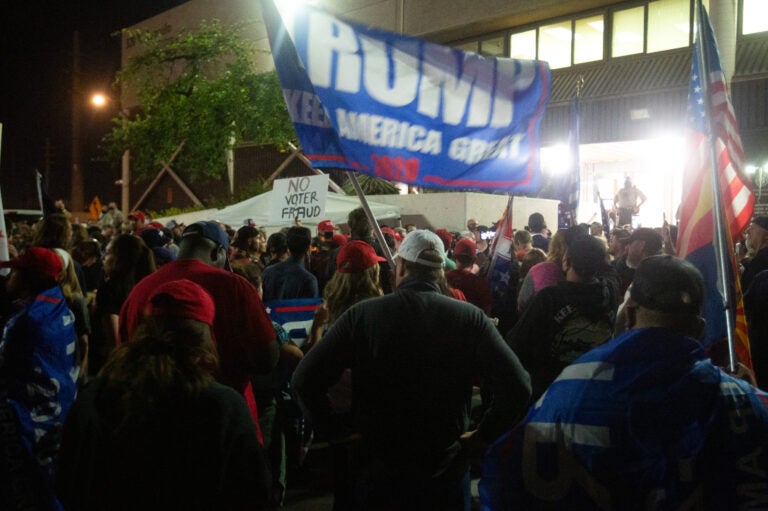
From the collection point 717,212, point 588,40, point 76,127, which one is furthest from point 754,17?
point 76,127

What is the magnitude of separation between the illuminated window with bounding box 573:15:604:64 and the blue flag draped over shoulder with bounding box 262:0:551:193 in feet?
52.1

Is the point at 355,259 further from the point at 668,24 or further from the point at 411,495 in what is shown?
the point at 668,24

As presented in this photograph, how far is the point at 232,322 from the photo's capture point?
3.24 meters

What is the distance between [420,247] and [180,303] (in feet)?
3.96

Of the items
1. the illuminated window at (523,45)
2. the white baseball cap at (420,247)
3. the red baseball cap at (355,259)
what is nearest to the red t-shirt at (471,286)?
the red baseball cap at (355,259)

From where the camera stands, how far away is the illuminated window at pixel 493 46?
22312 mm

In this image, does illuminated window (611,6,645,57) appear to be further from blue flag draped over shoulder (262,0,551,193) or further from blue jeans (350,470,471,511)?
blue jeans (350,470,471,511)

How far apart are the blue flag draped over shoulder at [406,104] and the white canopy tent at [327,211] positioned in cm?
973

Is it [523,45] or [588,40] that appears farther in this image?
[523,45]

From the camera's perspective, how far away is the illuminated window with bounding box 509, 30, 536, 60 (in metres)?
21.3

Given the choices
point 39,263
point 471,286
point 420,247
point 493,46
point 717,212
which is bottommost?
point 471,286

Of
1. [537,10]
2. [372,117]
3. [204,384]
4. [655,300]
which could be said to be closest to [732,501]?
[655,300]

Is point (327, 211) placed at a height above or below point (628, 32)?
below

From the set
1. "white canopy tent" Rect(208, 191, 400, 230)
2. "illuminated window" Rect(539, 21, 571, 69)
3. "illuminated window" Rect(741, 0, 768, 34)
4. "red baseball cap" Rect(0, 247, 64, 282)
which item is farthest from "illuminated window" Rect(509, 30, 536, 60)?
"red baseball cap" Rect(0, 247, 64, 282)
